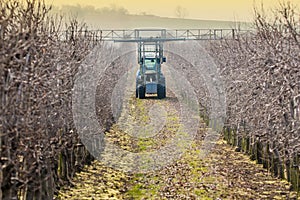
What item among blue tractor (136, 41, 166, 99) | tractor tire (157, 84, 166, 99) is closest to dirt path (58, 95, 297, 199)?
blue tractor (136, 41, 166, 99)

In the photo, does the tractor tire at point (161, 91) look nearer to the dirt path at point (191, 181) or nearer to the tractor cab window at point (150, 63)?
the tractor cab window at point (150, 63)

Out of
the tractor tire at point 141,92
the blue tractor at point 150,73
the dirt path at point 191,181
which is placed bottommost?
the dirt path at point 191,181

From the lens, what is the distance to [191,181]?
44.1 feet

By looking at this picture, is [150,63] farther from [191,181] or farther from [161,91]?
[191,181]

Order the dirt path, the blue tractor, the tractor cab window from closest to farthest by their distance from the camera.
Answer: the dirt path → the blue tractor → the tractor cab window

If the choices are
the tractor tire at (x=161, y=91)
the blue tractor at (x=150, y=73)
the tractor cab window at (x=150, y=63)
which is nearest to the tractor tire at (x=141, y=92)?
the blue tractor at (x=150, y=73)

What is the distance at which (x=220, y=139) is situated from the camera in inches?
798

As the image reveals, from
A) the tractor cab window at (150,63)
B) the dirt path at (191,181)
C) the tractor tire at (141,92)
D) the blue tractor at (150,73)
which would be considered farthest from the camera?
the tractor tire at (141,92)

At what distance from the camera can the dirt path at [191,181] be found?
1208 centimetres

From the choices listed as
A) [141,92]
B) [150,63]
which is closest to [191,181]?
[150,63]

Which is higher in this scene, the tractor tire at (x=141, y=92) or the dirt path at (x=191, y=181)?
the tractor tire at (x=141, y=92)

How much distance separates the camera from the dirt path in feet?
39.6

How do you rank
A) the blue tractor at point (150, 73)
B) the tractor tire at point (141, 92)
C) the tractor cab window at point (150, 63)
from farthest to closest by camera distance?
1. the tractor tire at point (141, 92)
2. the tractor cab window at point (150, 63)
3. the blue tractor at point (150, 73)

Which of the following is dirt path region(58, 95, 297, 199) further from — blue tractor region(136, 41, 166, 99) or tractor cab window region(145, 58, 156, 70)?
tractor cab window region(145, 58, 156, 70)
